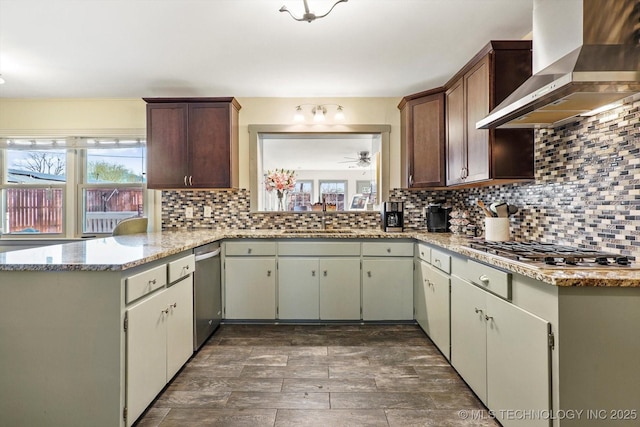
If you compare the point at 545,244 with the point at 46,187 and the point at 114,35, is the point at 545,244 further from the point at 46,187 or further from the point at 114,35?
the point at 46,187

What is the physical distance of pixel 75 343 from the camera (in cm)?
155

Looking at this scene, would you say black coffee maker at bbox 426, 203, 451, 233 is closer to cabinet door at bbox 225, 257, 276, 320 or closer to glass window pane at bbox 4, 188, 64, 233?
cabinet door at bbox 225, 257, 276, 320

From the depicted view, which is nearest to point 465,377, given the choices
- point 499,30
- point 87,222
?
point 499,30

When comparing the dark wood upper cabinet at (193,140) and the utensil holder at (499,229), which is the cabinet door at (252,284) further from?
the utensil holder at (499,229)

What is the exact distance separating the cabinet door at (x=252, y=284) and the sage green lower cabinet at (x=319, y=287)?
9 cm

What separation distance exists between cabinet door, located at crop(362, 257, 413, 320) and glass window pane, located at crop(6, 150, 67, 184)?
3574 mm

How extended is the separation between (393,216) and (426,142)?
2.57 feet

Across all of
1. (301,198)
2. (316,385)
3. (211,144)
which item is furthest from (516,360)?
(211,144)

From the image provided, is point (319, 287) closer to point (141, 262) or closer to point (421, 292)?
point (421, 292)

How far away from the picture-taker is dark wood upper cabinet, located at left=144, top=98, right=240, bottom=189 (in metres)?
3.42

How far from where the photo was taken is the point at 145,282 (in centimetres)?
178

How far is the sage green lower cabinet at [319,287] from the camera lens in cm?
321

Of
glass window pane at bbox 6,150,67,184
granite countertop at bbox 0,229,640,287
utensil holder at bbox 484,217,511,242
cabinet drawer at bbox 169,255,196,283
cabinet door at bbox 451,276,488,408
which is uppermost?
glass window pane at bbox 6,150,67,184

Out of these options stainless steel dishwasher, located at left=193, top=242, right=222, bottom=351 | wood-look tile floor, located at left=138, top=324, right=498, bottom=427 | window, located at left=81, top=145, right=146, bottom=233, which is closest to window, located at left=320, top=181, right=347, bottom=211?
stainless steel dishwasher, located at left=193, top=242, right=222, bottom=351
